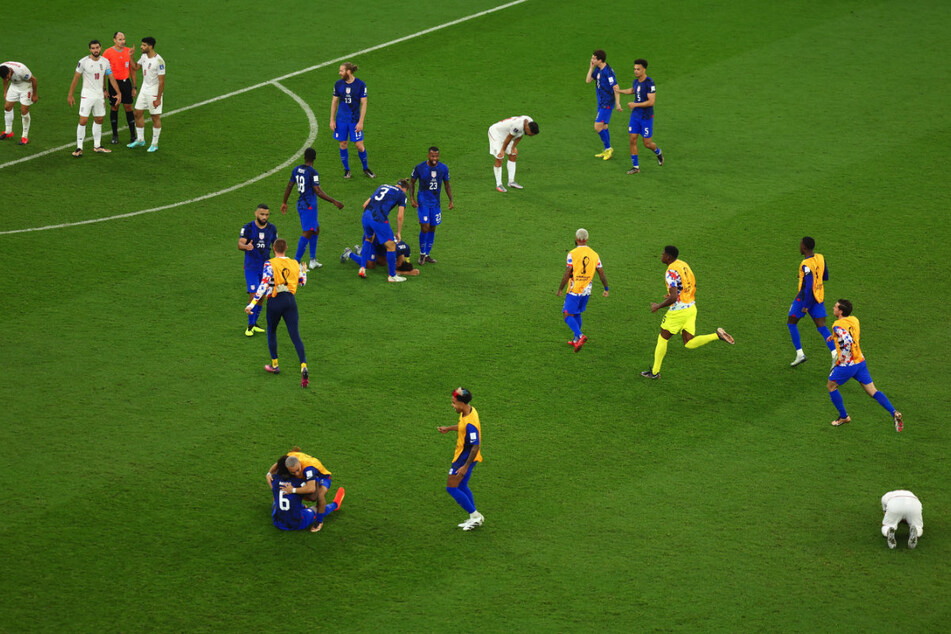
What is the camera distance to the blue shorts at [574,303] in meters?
17.9

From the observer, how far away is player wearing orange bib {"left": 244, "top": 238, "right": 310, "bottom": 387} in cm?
1619

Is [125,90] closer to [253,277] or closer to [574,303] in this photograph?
[253,277]

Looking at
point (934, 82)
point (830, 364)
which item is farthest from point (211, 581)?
point (934, 82)

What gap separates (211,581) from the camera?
12617mm

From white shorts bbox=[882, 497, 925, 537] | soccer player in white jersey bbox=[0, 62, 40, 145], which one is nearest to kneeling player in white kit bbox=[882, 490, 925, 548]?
white shorts bbox=[882, 497, 925, 537]

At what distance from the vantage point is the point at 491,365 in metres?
17.4

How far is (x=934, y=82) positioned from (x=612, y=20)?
9634 millimetres

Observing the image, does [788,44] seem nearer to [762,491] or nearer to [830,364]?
[830,364]

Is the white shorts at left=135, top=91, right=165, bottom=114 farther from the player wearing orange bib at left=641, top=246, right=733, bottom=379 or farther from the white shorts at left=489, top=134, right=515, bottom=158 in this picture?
the player wearing orange bib at left=641, top=246, right=733, bottom=379

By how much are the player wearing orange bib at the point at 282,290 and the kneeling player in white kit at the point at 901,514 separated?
8435 mm

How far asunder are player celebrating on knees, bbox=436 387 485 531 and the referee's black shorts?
50.4 ft

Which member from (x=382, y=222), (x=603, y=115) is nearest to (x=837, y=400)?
(x=382, y=222)

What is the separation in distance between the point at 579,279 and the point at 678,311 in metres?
1.73

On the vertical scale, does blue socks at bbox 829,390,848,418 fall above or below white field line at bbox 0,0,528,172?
below
